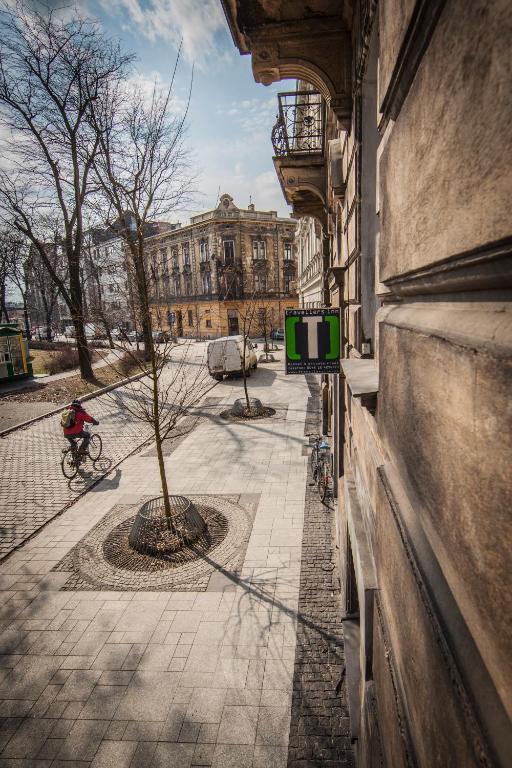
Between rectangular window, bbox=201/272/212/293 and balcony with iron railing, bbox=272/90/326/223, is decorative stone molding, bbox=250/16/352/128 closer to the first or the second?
balcony with iron railing, bbox=272/90/326/223

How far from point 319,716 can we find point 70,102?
2326 centimetres

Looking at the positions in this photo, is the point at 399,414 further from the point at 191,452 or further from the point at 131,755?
the point at 191,452

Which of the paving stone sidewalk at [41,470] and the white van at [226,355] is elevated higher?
the white van at [226,355]

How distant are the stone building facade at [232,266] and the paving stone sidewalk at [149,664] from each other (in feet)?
133

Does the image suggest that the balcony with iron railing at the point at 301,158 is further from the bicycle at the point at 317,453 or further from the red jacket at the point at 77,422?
the red jacket at the point at 77,422

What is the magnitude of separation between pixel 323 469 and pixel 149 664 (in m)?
5.08

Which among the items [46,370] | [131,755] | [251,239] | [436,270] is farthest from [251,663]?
[251,239]

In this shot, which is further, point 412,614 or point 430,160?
point 412,614

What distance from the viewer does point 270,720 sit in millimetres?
4152

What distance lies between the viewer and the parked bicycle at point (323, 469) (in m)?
8.62

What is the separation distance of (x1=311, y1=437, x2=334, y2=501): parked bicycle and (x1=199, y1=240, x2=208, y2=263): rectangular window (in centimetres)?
4266

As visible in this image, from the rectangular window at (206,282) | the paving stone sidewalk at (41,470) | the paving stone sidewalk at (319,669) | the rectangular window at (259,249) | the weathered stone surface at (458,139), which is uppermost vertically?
the rectangular window at (259,249)

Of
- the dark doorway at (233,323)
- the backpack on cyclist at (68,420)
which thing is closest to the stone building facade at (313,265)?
the backpack on cyclist at (68,420)

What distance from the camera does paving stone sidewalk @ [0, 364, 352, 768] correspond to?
13.1 ft
